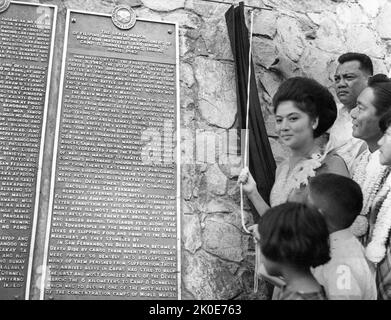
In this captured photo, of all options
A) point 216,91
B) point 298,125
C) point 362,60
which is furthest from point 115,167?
point 362,60

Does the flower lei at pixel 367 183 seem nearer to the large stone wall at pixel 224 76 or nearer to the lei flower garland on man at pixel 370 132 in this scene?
the lei flower garland on man at pixel 370 132

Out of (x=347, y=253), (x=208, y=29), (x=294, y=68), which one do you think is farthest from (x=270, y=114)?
(x=347, y=253)

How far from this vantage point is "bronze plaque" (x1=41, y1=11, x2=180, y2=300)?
4.99 metres

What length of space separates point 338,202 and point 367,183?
35.0 inches

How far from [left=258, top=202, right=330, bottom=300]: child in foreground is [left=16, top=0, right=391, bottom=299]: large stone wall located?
1842mm

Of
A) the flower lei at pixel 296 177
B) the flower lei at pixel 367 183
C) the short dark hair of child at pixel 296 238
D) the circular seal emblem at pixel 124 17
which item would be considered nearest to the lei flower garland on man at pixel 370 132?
the flower lei at pixel 367 183

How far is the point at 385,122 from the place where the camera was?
15.2 feet

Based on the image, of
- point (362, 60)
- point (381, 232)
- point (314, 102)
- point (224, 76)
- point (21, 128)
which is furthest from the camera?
point (224, 76)

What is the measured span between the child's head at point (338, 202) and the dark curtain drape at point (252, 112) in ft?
4.50

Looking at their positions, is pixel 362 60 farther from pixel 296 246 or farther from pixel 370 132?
pixel 296 246

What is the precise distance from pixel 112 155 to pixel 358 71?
7.90 feet

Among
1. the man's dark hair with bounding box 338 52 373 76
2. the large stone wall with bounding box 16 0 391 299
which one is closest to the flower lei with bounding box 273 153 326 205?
the large stone wall with bounding box 16 0 391 299
